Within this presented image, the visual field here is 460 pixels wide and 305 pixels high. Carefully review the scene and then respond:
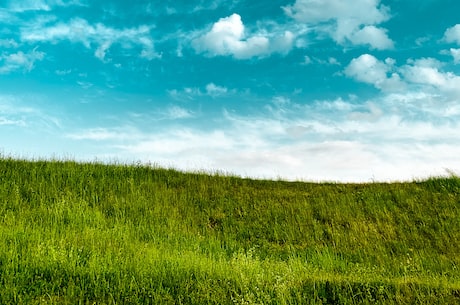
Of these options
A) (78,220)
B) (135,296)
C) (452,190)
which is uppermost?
(452,190)

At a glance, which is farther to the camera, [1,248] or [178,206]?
[178,206]

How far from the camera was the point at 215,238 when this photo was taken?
58.0 ft

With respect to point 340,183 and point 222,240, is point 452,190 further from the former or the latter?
point 222,240

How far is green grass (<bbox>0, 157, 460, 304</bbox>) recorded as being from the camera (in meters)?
10.4

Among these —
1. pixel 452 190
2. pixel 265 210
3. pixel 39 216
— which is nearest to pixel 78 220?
pixel 39 216

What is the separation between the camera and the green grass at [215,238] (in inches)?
409

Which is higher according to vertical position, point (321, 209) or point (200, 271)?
point (321, 209)

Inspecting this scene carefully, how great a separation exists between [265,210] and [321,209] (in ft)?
7.54

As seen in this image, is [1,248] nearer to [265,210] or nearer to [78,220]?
[78,220]

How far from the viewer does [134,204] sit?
19.2 m

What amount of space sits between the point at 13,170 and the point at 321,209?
1298 cm

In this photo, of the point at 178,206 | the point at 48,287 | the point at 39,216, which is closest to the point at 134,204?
the point at 178,206

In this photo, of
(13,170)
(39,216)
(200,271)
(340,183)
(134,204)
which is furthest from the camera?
(340,183)

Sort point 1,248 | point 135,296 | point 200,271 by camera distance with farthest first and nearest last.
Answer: point 1,248, point 200,271, point 135,296
